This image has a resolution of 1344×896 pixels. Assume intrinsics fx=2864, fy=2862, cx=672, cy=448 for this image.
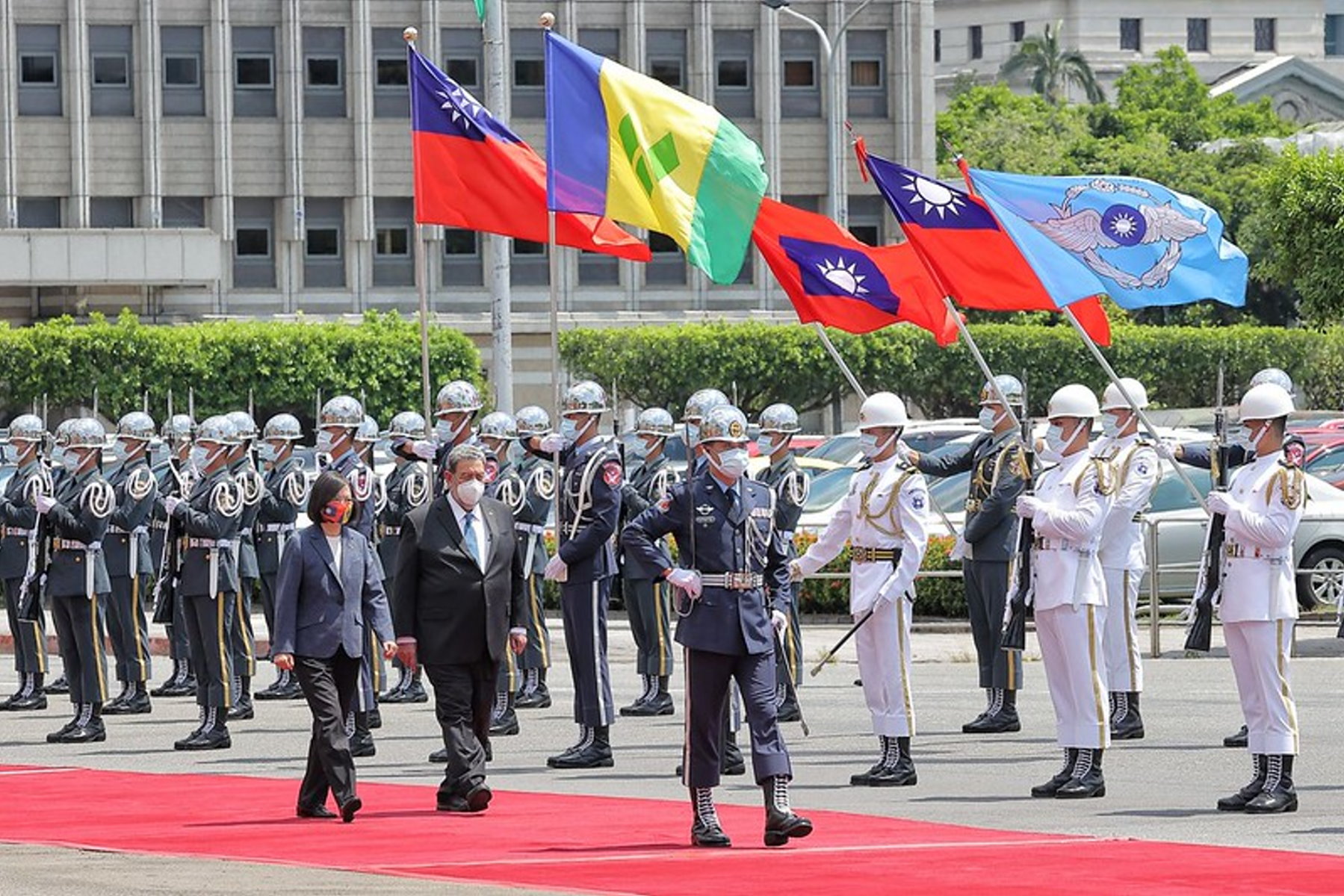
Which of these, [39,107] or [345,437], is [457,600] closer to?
[345,437]

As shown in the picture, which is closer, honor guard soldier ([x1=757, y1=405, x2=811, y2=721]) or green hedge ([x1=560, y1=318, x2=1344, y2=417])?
honor guard soldier ([x1=757, y1=405, x2=811, y2=721])

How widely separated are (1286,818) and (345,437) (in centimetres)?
841

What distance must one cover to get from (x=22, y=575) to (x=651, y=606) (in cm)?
447

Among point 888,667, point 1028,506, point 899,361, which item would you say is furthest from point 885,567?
point 899,361

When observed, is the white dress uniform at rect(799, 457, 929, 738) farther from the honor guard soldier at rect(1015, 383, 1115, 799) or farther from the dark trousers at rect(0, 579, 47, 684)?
the dark trousers at rect(0, 579, 47, 684)

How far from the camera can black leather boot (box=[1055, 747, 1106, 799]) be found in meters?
14.5

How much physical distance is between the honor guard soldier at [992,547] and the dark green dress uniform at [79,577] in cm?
558

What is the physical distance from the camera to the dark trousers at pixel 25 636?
2031 centimetres

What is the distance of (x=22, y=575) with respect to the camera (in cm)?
2030

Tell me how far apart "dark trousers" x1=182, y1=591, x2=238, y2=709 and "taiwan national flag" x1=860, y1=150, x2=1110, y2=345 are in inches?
204

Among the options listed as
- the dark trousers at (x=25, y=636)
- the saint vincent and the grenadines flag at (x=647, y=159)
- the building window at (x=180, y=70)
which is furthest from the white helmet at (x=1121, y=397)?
the building window at (x=180, y=70)

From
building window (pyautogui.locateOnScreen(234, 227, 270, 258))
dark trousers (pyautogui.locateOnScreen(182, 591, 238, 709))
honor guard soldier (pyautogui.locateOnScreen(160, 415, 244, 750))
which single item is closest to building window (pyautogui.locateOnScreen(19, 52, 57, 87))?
building window (pyautogui.locateOnScreen(234, 227, 270, 258))

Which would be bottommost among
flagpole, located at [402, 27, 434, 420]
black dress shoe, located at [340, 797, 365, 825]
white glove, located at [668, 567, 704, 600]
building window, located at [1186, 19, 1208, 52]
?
black dress shoe, located at [340, 797, 365, 825]

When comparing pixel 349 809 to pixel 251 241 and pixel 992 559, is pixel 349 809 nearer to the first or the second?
pixel 992 559
